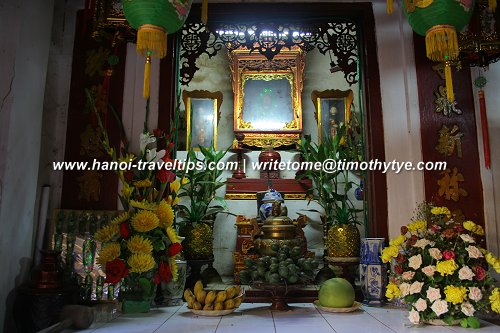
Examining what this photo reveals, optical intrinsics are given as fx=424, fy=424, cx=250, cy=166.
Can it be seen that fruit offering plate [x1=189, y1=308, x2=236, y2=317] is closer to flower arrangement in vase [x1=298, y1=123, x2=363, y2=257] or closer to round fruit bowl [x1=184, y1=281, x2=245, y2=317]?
round fruit bowl [x1=184, y1=281, x2=245, y2=317]

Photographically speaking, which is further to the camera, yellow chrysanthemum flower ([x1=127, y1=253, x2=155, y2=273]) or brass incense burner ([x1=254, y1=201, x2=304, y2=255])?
brass incense burner ([x1=254, y1=201, x2=304, y2=255])

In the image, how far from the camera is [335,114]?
5.12 metres

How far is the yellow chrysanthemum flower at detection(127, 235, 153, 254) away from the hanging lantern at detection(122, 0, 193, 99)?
0.99 meters

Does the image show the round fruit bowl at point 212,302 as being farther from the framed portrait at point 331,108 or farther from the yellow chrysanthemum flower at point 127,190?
the framed portrait at point 331,108

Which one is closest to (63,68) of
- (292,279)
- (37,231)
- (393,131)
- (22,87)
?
(22,87)

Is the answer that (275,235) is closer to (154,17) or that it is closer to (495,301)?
(495,301)

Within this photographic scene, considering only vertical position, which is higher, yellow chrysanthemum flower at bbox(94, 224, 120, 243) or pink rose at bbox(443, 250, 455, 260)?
yellow chrysanthemum flower at bbox(94, 224, 120, 243)

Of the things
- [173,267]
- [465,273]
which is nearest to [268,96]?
[173,267]

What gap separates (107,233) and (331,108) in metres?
3.52

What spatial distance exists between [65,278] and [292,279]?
4.31 ft

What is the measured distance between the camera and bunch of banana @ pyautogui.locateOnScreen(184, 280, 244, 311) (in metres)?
2.25

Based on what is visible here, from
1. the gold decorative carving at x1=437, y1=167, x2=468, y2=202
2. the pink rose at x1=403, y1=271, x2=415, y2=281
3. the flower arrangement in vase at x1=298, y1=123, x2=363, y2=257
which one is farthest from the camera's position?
the flower arrangement in vase at x1=298, y1=123, x2=363, y2=257

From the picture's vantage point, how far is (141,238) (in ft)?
7.49

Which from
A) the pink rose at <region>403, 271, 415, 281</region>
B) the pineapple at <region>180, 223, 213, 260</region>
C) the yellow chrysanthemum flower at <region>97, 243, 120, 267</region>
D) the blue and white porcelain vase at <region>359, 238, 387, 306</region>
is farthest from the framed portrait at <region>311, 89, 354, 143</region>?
the yellow chrysanthemum flower at <region>97, 243, 120, 267</region>
